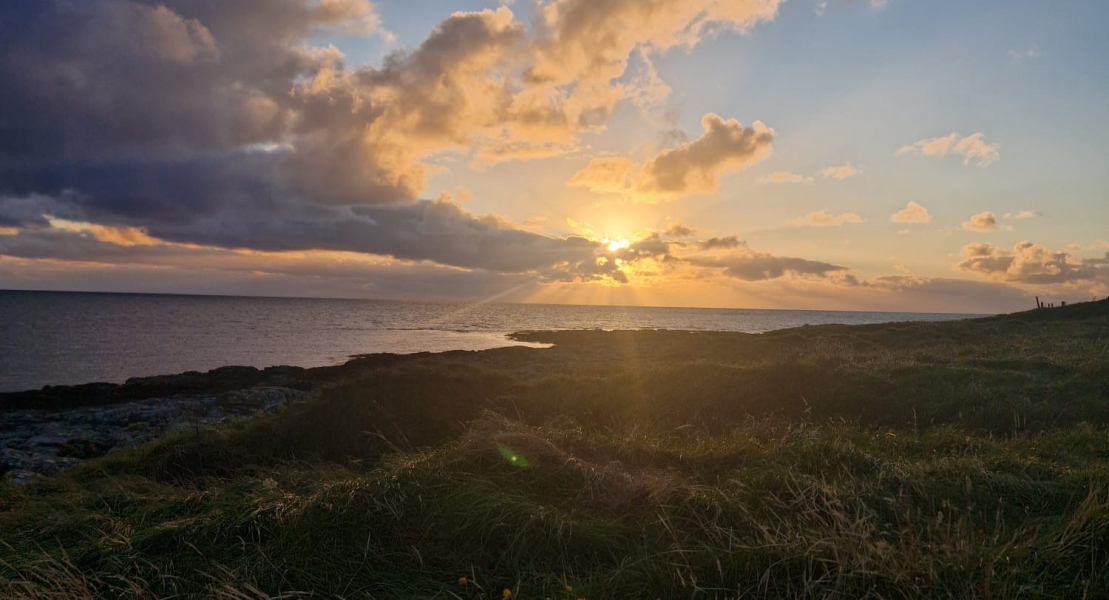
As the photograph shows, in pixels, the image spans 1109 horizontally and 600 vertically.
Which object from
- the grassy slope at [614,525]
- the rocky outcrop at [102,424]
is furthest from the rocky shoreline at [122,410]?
the grassy slope at [614,525]

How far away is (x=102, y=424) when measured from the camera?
20.4 meters

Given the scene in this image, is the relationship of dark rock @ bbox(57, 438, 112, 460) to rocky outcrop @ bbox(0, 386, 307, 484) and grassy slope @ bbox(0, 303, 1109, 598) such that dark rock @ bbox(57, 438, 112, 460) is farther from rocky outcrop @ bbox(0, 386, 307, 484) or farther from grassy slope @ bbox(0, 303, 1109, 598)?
grassy slope @ bbox(0, 303, 1109, 598)

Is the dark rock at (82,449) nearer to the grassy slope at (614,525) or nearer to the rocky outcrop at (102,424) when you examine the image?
the rocky outcrop at (102,424)

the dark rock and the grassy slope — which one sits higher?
the grassy slope

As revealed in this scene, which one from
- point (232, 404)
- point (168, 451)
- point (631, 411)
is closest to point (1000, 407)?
point (631, 411)

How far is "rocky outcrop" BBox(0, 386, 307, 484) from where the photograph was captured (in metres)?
15.6

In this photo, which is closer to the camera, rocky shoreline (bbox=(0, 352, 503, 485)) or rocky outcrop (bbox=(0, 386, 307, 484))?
rocky outcrop (bbox=(0, 386, 307, 484))

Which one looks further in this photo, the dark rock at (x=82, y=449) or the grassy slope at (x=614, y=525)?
the dark rock at (x=82, y=449)

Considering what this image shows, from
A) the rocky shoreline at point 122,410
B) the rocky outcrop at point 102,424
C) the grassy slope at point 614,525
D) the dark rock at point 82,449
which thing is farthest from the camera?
the rocky shoreline at point 122,410

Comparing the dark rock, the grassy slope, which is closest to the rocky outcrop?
the dark rock

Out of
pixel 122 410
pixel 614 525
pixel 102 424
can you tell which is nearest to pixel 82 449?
pixel 102 424

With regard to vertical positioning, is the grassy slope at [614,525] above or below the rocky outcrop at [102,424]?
above

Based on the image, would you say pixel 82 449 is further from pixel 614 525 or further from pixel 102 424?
pixel 614 525

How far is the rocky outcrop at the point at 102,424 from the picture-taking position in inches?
613
